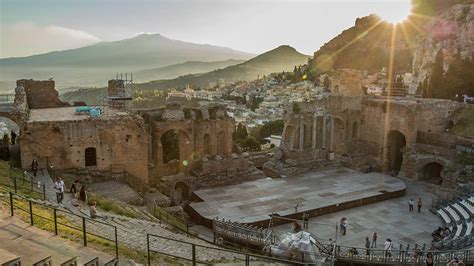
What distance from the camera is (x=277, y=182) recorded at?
98.0ft

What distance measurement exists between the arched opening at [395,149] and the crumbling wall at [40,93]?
27389mm

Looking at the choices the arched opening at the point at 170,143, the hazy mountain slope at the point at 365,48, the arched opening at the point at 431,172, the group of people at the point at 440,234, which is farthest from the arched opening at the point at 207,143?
the hazy mountain slope at the point at 365,48

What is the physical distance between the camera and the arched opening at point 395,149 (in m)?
37.2

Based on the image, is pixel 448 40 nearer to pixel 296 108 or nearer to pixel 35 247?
pixel 296 108

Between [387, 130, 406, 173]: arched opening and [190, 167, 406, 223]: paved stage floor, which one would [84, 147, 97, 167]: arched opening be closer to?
[190, 167, 406, 223]: paved stage floor

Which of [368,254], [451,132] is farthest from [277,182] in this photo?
[451,132]

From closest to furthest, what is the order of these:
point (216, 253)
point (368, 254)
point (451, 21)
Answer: point (216, 253), point (368, 254), point (451, 21)

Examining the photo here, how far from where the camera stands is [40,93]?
1148 inches

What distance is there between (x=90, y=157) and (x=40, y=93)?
9.59 metres

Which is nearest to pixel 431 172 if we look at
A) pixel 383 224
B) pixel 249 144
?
pixel 383 224

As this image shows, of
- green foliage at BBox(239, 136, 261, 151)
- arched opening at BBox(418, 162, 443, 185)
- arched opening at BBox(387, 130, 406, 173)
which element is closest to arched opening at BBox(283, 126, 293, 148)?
arched opening at BBox(387, 130, 406, 173)

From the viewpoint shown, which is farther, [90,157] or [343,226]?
[90,157]

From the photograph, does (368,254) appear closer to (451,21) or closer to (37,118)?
(37,118)

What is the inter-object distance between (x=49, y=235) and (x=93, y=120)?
12367 millimetres
